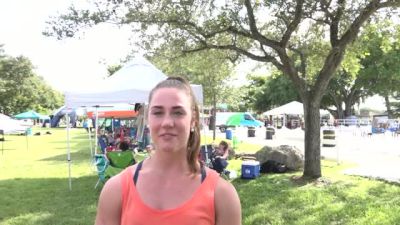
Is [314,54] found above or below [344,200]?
above

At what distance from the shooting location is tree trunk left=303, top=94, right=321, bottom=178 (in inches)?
498

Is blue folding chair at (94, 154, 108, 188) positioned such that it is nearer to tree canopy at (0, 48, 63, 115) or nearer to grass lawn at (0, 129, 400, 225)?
grass lawn at (0, 129, 400, 225)

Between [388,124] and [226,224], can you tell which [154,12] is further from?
[388,124]

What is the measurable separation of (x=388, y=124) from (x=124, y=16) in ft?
121

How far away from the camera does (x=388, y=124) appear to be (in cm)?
4478

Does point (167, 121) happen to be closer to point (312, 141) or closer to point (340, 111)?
point (312, 141)

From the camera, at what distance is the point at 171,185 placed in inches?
73.0

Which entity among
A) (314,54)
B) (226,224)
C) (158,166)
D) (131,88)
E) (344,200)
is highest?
(314,54)

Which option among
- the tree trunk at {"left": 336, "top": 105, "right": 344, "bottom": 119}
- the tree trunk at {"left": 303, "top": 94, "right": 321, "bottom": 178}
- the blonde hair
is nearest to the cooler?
the tree trunk at {"left": 303, "top": 94, "right": 321, "bottom": 178}

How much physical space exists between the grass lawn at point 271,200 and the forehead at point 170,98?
6452 mm

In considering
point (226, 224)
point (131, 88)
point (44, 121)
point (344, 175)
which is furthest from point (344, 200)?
point (44, 121)

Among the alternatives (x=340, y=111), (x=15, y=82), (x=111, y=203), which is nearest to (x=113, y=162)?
(x=111, y=203)

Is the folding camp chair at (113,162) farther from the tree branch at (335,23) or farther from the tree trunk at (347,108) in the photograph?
the tree trunk at (347,108)

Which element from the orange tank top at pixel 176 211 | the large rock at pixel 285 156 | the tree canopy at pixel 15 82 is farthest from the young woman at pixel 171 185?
the tree canopy at pixel 15 82
